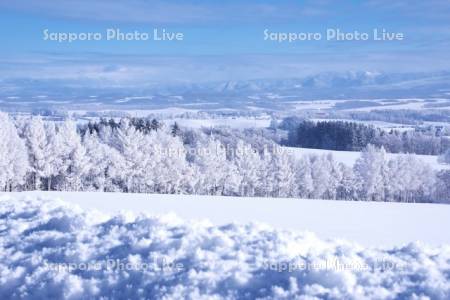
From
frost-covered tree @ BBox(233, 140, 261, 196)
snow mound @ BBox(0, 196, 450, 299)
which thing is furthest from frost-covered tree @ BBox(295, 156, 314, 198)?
snow mound @ BBox(0, 196, 450, 299)

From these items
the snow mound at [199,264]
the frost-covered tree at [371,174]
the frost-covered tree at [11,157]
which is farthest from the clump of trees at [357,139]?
the snow mound at [199,264]

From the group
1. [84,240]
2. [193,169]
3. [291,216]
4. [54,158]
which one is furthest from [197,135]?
[84,240]

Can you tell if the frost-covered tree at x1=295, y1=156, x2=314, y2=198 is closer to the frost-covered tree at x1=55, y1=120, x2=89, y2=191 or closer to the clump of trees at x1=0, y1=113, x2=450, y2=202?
the clump of trees at x1=0, y1=113, x2=450, y2=202

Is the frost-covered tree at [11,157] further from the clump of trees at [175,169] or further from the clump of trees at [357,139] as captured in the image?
the clump of trees at [357,139]

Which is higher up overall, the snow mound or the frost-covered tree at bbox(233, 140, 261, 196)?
the snow mound

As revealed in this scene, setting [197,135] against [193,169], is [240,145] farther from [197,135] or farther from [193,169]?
[197,135]

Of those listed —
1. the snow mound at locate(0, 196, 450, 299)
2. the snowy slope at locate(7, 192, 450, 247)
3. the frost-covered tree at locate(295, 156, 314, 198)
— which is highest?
the snow mound at locate(0, 196, 450, 299)
